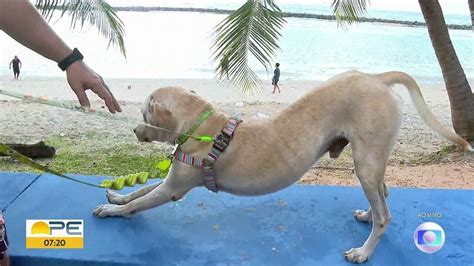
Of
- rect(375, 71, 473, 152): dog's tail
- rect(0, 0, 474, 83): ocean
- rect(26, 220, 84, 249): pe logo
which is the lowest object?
Result: rect(0, 0, 474, 83): ocean

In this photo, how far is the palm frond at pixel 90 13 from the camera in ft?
16.8

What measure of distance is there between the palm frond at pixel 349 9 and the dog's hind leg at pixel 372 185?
3612mm

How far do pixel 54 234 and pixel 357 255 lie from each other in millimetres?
1304

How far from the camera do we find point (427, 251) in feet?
7.77

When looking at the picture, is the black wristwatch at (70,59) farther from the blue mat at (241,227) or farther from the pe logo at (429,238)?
the pe logo at (429,238)

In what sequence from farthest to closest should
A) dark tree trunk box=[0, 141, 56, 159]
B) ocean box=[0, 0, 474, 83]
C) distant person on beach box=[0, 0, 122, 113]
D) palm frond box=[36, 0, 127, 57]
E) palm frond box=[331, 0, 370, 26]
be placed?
ocean box=[0, 0, 474, 83] → dark tree trunk box=[0, 141, 56, 159] → palm frond box=[331, 0, 370, 26] → palm frond box=[36, 0, 127, 57] → distant person on beach box=[0, 0, 122, 113]

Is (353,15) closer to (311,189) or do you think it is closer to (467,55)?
(311,189)

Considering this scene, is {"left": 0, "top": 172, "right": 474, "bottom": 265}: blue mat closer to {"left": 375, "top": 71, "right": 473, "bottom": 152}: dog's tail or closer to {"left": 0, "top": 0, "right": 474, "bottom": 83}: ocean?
{"left": 375, "top": 71, "right": 473, "bottom": 152}: dog's tail

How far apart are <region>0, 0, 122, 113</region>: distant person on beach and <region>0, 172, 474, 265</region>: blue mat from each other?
0.62m

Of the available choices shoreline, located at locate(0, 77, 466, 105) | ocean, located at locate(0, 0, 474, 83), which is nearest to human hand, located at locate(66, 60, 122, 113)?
ocean, located at locate(0, 0, 474, 83)

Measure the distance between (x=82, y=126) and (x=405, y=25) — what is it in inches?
1469

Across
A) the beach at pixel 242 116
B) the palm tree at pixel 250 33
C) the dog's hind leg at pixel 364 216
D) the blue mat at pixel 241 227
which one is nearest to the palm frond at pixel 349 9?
the palm tree at pixel 250 33

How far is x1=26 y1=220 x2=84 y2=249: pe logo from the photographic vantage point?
227cm

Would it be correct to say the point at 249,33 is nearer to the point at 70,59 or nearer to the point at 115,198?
the point at 115,198
